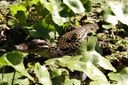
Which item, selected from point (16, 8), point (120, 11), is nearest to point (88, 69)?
point (120, 11)

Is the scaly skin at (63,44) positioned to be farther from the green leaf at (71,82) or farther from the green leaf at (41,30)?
the green leaf at (71,82)

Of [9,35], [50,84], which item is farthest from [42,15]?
[50,84]

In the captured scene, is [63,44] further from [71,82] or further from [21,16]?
[71,82]

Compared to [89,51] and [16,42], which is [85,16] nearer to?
[16,42]

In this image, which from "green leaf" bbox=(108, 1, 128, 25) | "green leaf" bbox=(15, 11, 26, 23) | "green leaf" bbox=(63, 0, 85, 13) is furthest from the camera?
"green leaf" bbox=(15, 11, 26, 23)

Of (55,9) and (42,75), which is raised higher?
(55,9)

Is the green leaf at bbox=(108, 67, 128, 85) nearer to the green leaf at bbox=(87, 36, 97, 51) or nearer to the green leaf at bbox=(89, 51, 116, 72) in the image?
the green leaf at bbox=(89, 51, 116, 72)

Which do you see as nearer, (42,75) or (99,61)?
(42,75)

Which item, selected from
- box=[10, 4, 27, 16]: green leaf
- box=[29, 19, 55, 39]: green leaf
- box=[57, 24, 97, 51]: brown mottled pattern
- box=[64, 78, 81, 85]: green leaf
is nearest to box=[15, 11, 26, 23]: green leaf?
box=[10, 4, 27, 16]: green leaf

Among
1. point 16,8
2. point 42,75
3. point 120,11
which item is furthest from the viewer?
point 16,8
